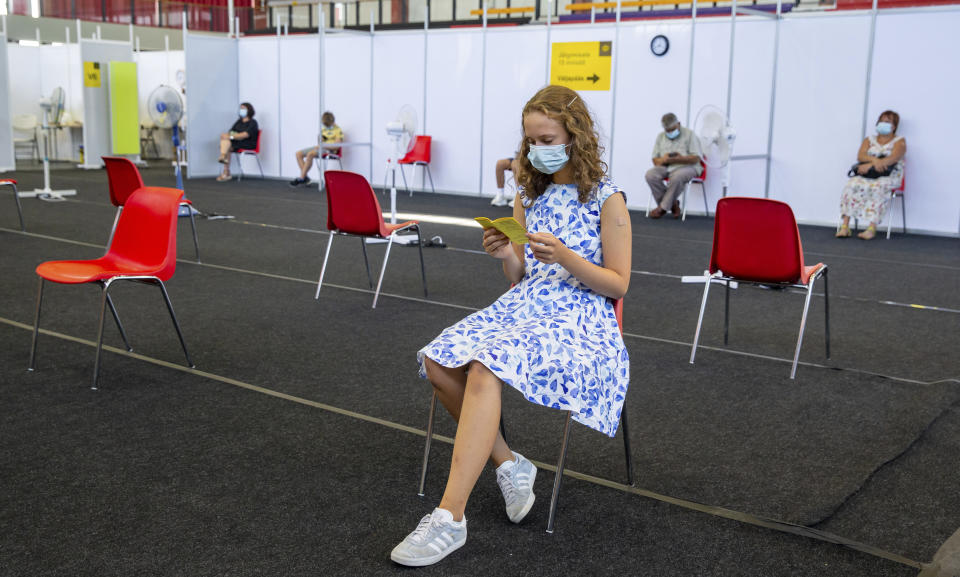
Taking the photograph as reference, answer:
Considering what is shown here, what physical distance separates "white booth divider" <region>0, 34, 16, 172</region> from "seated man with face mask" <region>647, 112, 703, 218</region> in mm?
9526

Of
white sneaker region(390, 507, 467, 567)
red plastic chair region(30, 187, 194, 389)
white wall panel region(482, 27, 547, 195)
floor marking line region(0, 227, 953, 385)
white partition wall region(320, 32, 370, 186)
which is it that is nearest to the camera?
white sneaker region(390, 507, 467, 567)

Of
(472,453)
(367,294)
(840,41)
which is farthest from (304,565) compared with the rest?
(840,41)

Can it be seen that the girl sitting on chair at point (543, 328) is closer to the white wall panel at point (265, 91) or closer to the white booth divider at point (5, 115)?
the white wall panel at point (265, 91)

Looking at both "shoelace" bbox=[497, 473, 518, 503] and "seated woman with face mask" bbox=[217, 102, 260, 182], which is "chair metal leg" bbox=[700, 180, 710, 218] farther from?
"shoelace" bbox=[497, 473, 518, 503]

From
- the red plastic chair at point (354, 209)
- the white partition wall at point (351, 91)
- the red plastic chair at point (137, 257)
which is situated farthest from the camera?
the white partition wall at point (351, 91)

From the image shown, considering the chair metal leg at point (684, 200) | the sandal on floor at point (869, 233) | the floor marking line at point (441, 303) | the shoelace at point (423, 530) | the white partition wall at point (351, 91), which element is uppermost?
the white partition wall at point (351, 91)

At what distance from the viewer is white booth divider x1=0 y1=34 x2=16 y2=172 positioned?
12875 millimetres

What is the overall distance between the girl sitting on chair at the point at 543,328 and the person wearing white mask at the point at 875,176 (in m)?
6.97

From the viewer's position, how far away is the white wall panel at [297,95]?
13.2 m

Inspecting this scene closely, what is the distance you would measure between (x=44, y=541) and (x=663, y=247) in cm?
621

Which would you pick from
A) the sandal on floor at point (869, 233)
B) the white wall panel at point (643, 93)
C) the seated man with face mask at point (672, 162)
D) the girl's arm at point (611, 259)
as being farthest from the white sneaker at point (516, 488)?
the white wall panel at point (643, 93)

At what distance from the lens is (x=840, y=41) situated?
9055 millimetres

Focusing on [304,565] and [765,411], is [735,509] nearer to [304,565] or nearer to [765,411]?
[765,411]

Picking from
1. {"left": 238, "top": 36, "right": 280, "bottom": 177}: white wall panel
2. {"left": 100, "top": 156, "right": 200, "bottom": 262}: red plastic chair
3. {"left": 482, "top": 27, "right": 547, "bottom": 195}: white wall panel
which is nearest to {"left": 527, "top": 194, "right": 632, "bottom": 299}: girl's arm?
{"left": 100, "top": 156, "right": 200, "bottom": 262}: red plastic chair
